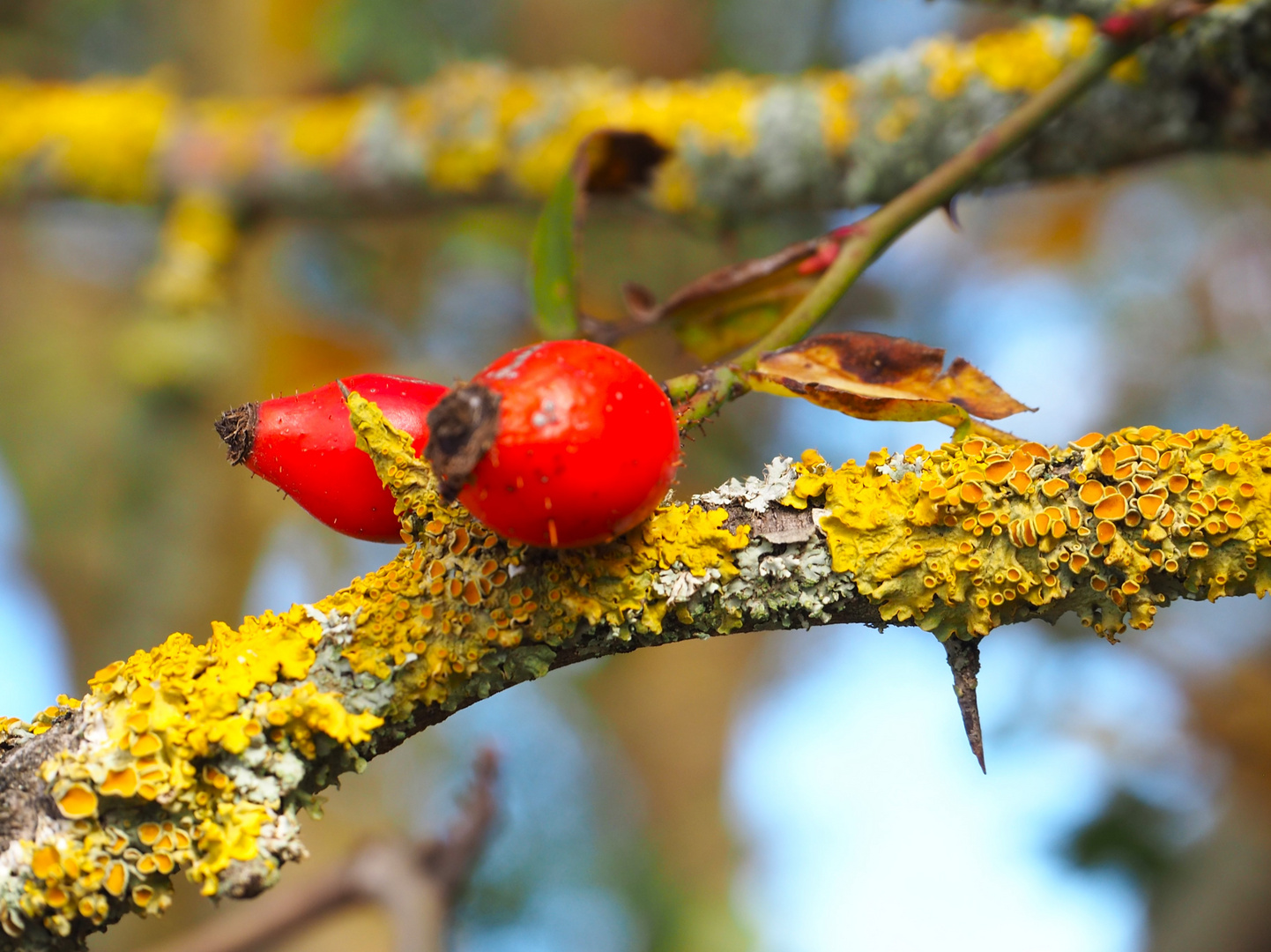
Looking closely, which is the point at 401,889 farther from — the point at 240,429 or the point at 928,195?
the point at 928,195

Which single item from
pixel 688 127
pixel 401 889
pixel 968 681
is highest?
pixel 688 127

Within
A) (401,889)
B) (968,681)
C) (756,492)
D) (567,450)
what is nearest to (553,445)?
(567,450)

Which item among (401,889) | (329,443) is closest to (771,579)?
(329,443)

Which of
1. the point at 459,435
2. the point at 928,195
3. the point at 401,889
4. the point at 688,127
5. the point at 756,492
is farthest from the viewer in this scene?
the point at 688,127

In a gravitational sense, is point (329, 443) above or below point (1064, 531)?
above

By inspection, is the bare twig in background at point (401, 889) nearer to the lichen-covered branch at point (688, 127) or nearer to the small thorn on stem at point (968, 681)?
the small thorn on stem at point (968, 681)

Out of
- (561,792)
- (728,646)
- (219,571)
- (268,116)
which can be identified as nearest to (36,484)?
(219,571)

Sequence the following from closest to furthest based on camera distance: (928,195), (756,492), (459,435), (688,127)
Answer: (459,435) < (756,492) < (928,195) < (688,127)

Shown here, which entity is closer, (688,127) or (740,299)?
(740,299)
